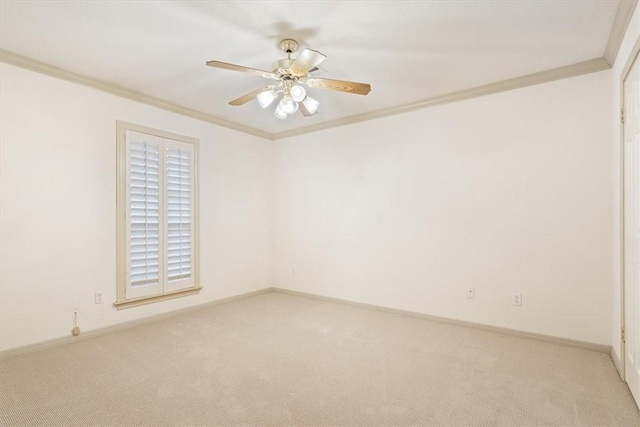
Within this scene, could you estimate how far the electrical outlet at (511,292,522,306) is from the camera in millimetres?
3180

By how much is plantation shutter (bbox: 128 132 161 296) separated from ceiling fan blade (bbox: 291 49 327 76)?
6.94ft

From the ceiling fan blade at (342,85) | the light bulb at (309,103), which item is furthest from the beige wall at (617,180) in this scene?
the light bulb at (309,103)

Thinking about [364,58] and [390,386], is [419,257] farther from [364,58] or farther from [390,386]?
[364,58]

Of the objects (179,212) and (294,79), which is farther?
(179,212)

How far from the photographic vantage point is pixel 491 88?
3316mm

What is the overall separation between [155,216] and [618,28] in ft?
14.3

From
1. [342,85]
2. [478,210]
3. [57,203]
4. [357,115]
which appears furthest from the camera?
[357,115]

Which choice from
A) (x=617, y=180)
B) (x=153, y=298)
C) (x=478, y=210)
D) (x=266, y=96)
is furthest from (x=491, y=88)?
(x=153, y=298)

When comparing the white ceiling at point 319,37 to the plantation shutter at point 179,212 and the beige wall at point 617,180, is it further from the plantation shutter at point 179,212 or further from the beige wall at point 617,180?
the plantation shutter at point 179,212

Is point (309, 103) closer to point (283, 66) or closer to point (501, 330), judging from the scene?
point (283, 66)

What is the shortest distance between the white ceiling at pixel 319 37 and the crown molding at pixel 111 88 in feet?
0.23

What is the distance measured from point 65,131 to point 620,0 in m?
4.38

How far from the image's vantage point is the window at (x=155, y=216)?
11.3ft

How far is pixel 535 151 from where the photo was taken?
10.2 ft
